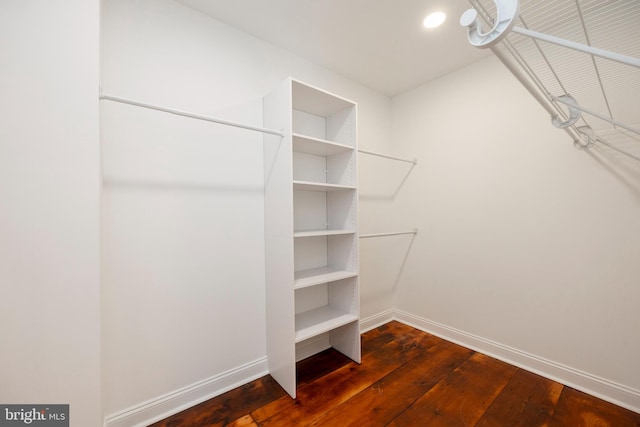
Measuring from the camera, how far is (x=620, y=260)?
1624 mm

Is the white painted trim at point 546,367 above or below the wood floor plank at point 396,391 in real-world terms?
above

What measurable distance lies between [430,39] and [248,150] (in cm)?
165

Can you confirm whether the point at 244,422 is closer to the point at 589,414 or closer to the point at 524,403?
the point at 524,403

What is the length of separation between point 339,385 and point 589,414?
4.94ft

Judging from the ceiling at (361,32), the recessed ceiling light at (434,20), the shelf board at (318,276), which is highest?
the ceiling at (361,32)

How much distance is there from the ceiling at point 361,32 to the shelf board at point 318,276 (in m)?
1.82

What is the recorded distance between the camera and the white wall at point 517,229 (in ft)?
5.37

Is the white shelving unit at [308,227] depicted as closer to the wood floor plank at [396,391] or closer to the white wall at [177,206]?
the white wall at [177,206]

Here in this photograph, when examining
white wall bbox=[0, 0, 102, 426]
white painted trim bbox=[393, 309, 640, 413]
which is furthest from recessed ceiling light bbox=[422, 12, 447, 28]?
white painted trim bbox=[393, 309, 640, 413]

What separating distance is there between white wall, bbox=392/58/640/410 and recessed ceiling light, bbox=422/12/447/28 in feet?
2.38

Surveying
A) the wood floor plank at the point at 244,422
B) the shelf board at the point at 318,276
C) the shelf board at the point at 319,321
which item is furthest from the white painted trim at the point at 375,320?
the wood floor plank at the point at 244,422

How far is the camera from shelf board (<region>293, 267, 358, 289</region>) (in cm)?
179

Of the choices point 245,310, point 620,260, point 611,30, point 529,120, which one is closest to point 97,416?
point 245,310

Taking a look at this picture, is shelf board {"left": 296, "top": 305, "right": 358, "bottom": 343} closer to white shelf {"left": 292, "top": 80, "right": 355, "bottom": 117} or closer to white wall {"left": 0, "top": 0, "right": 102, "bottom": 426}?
white wall {"left": 0, "top": 0, "right": 102, "bottom": 426}
